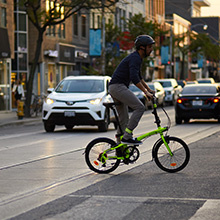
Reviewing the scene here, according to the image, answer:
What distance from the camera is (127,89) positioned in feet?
35.1

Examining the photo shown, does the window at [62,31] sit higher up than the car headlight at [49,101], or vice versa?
the window at [62,31]

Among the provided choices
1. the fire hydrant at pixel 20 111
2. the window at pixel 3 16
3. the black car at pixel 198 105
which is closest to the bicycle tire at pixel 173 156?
the black car at pixel 198 105

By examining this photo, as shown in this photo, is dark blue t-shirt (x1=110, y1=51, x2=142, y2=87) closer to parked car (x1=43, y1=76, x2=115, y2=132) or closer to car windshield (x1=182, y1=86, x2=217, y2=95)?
parked car (x1=43, y1=76, x2=115, y2=132)

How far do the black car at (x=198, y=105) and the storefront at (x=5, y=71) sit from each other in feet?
45.0

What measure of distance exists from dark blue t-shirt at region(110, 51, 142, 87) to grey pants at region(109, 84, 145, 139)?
0.34ft

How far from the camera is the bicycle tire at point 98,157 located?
10.6 metres

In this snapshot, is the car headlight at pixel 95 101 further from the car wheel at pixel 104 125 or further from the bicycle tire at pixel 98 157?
the bicycle tire at pixel 98 157

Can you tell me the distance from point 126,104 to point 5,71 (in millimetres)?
27786

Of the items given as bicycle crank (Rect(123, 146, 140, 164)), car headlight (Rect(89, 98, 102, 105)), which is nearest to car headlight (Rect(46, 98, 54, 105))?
car headlight (Rect(89, 98, 102, 105))

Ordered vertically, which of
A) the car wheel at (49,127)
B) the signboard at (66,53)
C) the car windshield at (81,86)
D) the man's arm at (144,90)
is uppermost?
the signboard at (66,53)

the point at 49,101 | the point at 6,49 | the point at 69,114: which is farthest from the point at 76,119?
the point at 6,49

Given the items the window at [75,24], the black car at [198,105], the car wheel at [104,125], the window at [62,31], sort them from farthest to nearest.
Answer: the window at [75,24], the window at [62,31], the black car at [198,105], the car wheel at [104,125]

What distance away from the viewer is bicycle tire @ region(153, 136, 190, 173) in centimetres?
1063

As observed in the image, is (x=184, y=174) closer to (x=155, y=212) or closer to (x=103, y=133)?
(x=155, y=212)
